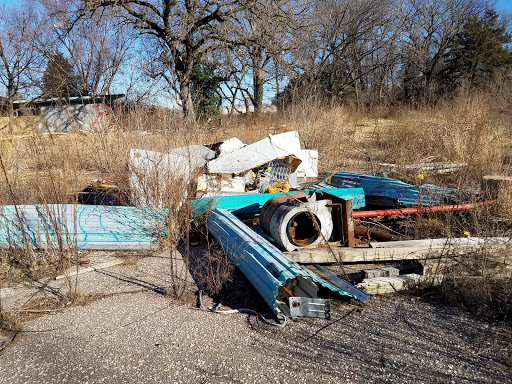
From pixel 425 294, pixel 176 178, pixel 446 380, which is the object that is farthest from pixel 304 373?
pixel 176 178

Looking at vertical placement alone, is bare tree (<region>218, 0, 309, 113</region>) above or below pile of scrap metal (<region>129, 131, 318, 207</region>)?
above

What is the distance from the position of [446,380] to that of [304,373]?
2.50 ft

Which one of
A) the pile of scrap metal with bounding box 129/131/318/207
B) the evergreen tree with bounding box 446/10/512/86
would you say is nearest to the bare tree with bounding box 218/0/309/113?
the pile of scrap metal with bounding box 129/131/318/207

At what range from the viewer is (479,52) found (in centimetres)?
2167

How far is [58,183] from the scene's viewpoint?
3.63 m

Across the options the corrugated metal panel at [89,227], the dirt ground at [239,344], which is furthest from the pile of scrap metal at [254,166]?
the dirt ground at [239,344]

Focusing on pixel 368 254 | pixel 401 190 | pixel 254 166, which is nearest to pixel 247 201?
pixel 254 166

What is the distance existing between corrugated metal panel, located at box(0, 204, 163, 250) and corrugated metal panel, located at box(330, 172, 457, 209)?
9.94 feet

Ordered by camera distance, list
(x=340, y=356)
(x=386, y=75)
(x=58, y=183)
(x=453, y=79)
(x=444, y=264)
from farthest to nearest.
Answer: (x=386, y=75) < (x=453, y=79) < (x=58, y=183) < (x=444, y=264) < (x=340, y=356)

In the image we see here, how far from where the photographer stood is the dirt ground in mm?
2205

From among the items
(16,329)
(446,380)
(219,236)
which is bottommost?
(446,380)

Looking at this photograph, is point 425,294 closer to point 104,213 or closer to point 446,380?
point 446,380

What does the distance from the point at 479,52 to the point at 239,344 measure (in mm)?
24520

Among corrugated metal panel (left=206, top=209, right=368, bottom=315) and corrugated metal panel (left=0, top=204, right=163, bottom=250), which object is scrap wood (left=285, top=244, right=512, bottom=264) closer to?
corrugated metal panel (left=206, top=209, right=368, bottom=315)
